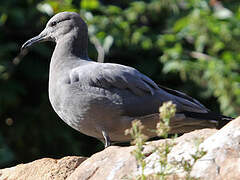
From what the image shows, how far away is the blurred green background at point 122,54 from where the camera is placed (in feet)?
19.9

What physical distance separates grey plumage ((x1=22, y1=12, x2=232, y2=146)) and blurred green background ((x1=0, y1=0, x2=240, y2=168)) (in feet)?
6.61

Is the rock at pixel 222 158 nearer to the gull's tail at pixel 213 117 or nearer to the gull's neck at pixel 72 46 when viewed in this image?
the gull's tail at pixel 213 117

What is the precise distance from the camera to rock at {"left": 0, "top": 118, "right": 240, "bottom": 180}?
2564mm

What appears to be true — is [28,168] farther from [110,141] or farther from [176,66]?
[176,66]

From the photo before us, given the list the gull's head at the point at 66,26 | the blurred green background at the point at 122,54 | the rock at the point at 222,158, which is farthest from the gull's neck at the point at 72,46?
the rock at the point at 222,158

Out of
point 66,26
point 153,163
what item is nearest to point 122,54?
point 66,26

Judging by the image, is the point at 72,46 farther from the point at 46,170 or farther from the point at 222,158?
the point at 222,158

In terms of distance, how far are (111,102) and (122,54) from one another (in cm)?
284

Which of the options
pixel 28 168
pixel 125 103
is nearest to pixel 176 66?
pixel 125 103

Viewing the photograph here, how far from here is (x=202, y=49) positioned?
6234 millimetres

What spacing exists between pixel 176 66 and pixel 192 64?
0.21 metres

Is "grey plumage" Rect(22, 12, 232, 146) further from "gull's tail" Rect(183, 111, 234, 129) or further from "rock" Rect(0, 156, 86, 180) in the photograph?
"rock" Rect(0, 156, 86, 180)

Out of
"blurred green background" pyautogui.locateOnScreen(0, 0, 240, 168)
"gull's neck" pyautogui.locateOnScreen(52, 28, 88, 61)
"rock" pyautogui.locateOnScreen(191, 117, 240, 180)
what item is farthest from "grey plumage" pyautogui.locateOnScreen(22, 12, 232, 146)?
"blurred green background" pyautogui.locateOnScreen(0, 0, 240, 168)

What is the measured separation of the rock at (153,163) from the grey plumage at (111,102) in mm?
534
